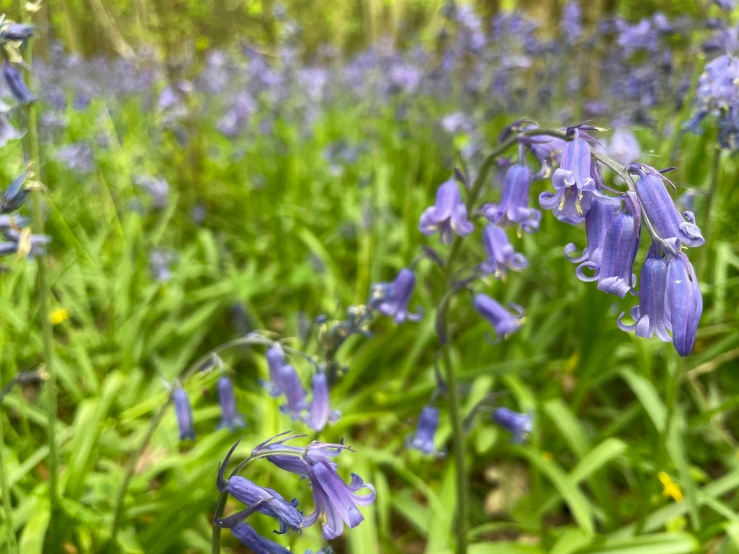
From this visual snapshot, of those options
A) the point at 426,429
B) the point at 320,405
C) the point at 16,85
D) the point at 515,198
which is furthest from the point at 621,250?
the point at 16,85

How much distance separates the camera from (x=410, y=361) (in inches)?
125

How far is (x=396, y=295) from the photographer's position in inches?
79.7

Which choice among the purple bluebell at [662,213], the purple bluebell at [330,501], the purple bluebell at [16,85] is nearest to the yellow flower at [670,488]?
the purple bluebell at [662,213]

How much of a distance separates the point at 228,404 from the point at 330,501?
1.06 meters

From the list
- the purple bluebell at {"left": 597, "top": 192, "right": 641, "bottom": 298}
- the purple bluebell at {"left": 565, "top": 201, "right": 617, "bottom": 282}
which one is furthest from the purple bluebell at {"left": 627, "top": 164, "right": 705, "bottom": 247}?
the purple bluebell at {"left": 565, "top": 201, "right": 617, "bottom": 282}

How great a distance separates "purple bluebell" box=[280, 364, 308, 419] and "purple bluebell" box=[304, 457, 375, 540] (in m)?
0.75

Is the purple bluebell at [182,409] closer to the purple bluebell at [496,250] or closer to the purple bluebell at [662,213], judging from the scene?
the purple bluebell at [496,250]

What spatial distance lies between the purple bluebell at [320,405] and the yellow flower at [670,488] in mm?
1553

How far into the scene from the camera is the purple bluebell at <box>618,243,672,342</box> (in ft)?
3.56

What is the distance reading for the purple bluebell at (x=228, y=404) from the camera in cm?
203

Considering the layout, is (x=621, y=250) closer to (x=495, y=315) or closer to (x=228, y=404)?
(x=495, y=315)

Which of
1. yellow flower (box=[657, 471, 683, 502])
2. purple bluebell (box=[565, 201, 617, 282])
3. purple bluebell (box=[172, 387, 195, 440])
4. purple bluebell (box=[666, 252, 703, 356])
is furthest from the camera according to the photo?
yellow flower (box=[657, 471, 683, 502])

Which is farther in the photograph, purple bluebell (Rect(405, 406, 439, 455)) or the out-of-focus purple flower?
purple bluebell (Rect(405, 406, 439, 455))

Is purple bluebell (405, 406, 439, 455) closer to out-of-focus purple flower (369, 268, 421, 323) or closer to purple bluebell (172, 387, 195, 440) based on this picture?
out-of-focus purple flower (369, 268, 421, 323)
